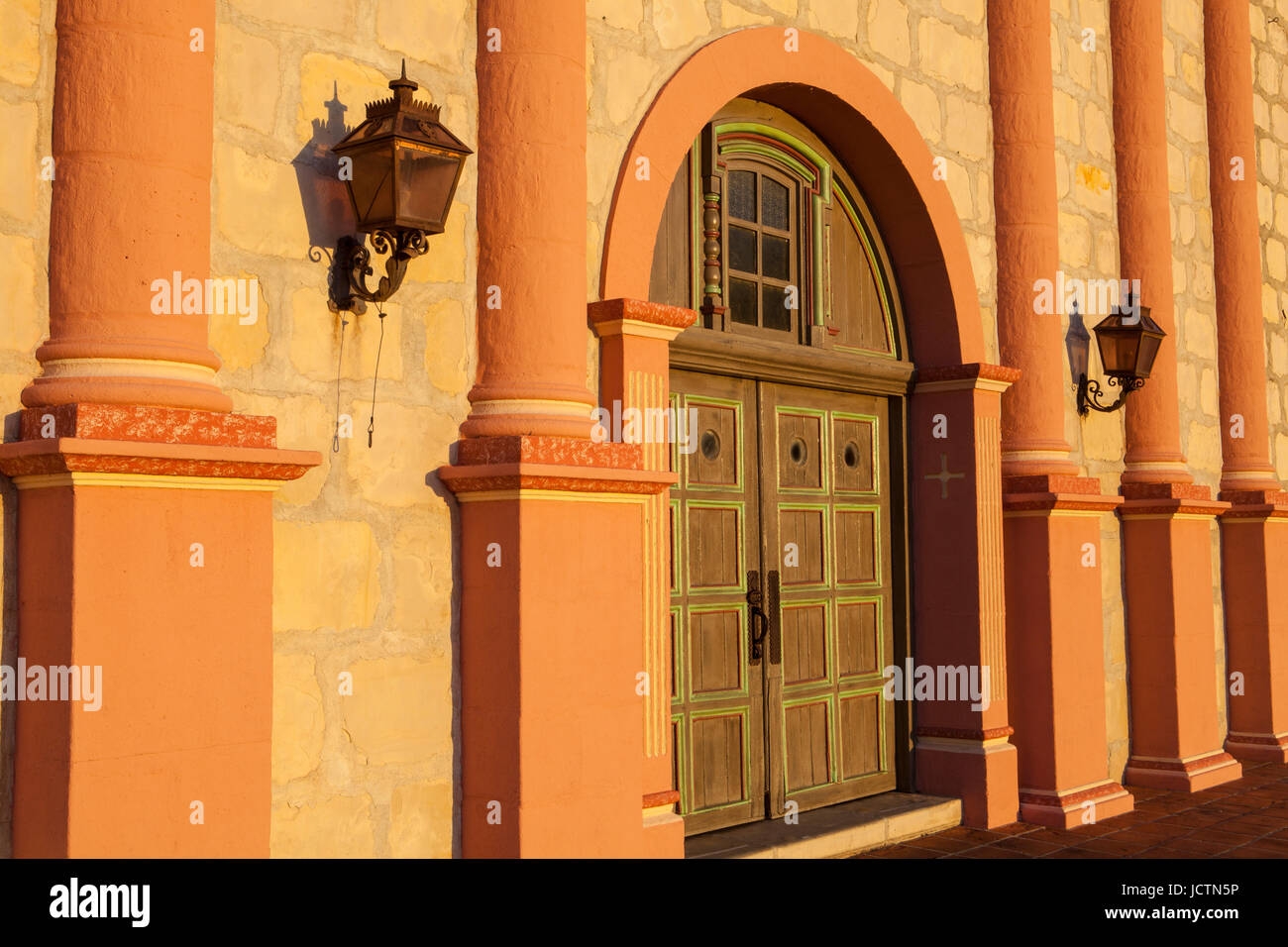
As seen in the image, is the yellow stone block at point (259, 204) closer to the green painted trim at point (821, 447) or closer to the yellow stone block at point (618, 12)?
the yellow stone block at point (618, 12)

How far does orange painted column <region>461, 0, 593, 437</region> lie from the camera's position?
450 cm

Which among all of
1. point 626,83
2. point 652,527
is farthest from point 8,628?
point 626,83

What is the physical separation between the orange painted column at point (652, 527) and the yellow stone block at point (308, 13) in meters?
1.36

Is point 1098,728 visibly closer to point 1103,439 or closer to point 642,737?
point 1103,439

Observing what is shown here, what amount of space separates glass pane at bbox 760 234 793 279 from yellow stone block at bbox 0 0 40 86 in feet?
11.3

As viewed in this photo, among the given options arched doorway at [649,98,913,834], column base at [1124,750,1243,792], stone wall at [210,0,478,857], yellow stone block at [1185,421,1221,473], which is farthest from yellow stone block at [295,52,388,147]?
yellow stone block at [1185,421,1221,473]

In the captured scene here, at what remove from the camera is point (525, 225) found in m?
4.52

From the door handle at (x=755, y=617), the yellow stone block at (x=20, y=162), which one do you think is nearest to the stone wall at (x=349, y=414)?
the yellow stone block at (x=20, y=162)

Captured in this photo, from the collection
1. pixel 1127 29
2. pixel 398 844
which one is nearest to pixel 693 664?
pixel 398 844

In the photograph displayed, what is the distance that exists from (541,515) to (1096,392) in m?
4.62

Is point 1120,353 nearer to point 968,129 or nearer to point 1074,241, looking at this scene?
point 1074,241

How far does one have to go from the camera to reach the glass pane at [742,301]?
19.5 feet

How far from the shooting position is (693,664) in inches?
222

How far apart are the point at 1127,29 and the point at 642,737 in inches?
238
